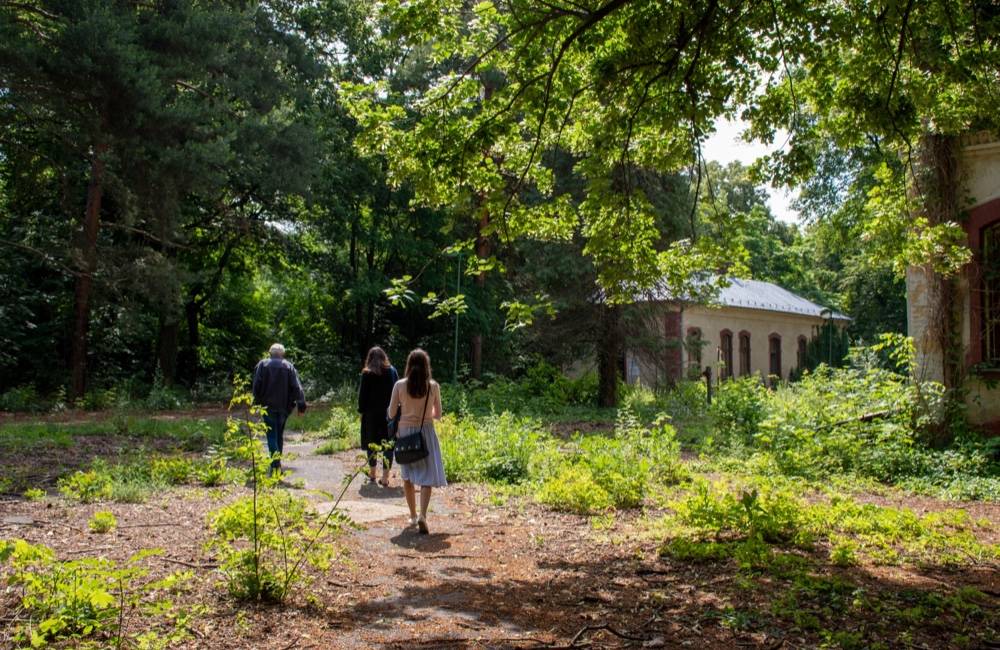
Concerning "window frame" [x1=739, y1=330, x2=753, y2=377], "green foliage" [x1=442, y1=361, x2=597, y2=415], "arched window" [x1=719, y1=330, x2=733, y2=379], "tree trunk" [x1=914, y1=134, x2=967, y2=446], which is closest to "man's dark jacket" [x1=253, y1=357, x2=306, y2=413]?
"tree trunk" [x1=914, y1=134, x2=967, y2=446]

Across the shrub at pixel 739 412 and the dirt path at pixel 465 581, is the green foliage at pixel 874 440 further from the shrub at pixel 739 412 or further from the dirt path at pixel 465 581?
the dirt path at pixel 465 581

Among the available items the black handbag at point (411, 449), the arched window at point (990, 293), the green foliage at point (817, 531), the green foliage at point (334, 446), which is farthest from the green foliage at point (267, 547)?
the arched window at point (990, 293)

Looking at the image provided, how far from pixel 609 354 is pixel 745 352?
17670mm

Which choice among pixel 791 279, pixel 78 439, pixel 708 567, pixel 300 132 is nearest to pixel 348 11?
pixel 300 132

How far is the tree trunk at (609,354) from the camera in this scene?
908 inches

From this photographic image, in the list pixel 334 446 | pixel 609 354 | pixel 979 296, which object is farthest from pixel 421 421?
pixel 609 354

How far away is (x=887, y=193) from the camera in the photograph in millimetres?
9508

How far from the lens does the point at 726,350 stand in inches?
1476

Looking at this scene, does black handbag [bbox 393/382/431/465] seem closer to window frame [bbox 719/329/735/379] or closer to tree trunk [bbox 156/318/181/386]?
tree trunk [bbox 156/318/181/386]

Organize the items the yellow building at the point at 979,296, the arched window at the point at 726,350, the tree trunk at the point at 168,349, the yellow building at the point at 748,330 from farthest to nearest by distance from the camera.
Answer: the arched window at the point at 726,350, the yellow building at the point at 748,330, the tree trunk at the point at 168,349, the yellow building at the point at 979,296

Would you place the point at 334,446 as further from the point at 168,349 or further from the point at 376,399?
the point at 168,349

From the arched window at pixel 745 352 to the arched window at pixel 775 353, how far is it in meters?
2.15

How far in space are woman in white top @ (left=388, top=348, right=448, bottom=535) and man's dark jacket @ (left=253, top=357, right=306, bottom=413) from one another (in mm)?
2898

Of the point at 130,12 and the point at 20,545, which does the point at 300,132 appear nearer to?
the point at 130,12
